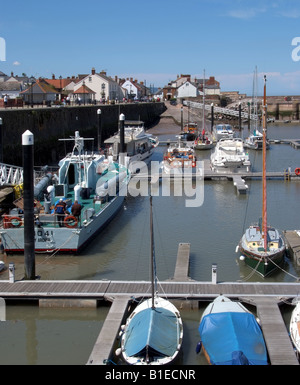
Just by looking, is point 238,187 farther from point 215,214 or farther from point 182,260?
point 182,260

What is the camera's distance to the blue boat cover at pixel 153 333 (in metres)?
10.9

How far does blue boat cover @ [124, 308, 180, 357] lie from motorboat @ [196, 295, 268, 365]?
0.72m

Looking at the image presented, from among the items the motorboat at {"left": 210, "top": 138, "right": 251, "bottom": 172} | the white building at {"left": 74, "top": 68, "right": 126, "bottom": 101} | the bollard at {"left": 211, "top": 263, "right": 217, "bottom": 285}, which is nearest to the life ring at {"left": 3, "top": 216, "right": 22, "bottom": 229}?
the bollard at {"left": 211, "top": 263, "right": 217, "bottom": 285}

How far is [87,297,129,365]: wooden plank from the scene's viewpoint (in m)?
11.2

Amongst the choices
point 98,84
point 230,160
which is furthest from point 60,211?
point 98,84

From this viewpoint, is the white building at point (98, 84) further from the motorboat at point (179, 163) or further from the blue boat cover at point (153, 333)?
the blue boat cover at point (153, 333)

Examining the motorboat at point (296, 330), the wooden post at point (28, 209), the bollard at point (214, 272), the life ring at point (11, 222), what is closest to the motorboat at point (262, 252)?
the bollard at point (214, 272)

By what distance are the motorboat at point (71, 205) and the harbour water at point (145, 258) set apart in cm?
55

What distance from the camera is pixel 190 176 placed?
35.2 metres

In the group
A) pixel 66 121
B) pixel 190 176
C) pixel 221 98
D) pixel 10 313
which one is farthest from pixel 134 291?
pixel 221 98

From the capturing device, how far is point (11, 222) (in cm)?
1853

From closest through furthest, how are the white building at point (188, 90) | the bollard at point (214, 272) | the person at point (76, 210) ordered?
the bollard at point (214, 272), the person at point (76, 210), the white building at point (188, 90)

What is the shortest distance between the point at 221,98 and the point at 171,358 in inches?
4189

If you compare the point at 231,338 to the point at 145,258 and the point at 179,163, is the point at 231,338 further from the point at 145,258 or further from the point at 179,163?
the point at 179,163
